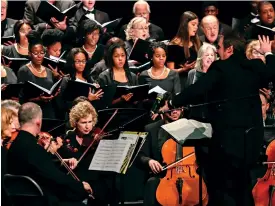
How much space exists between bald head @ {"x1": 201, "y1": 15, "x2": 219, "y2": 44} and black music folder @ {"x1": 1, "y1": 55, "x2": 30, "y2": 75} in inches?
80.3

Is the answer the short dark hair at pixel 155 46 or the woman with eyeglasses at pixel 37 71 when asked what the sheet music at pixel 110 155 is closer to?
the woman with eyeglasses at pixel 37 71

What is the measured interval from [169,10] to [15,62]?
127 inches

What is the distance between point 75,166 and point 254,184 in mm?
1439

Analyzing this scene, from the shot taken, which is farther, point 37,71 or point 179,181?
point 37,71

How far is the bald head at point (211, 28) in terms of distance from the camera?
890cm

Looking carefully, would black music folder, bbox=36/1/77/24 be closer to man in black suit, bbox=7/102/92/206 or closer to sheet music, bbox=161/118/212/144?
sheet music, bbox=161/118/212/144

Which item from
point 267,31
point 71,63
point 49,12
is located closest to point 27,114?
point 71,63

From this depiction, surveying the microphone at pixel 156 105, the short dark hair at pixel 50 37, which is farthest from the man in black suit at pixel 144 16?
Result: the microphone at pixel 156 105

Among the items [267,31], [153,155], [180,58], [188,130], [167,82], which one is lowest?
[153,155]

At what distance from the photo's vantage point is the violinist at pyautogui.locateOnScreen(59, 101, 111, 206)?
6.40 meters

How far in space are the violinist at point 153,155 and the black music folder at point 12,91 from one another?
1245mm

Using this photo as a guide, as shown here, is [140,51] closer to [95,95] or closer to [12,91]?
[95,95]

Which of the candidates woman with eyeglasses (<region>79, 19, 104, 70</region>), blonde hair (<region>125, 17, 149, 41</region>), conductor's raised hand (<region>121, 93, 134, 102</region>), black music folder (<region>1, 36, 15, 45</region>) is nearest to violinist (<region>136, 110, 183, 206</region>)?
conductor's raised hand (<region>121, 93, 134, 102</region>)

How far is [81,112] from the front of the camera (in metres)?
6.68
